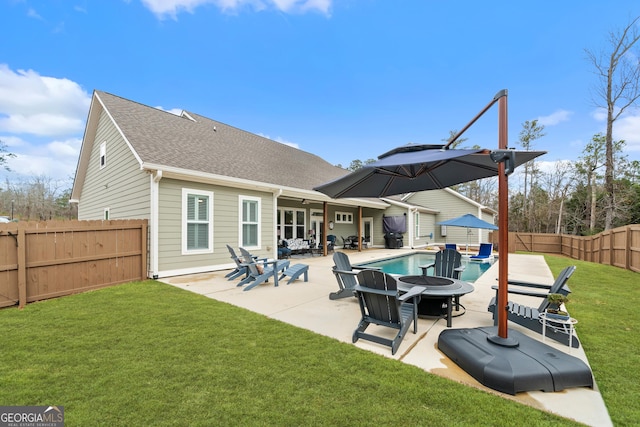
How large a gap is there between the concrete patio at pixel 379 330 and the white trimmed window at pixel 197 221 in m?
0.82

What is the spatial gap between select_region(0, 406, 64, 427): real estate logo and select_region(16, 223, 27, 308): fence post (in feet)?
12.9

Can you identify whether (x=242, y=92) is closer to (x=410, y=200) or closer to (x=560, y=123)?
(x=410, y=200)

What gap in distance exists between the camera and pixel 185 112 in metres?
12.6

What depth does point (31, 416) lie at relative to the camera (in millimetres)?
2197

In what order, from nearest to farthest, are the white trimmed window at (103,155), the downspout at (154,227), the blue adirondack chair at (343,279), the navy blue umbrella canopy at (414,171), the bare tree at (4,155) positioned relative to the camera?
the navy blue umbrella canopy at (414,171)
the blue adirondack chair at (343,279)
the downspout at (154,227)
the white trimmed window at (103,155)
the bare tree at (4,155)

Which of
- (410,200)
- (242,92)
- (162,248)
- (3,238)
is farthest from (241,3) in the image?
(410,200)

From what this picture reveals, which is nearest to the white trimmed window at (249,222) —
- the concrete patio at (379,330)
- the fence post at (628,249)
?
the concrete patio at (379,330)

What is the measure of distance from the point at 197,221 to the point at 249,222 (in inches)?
72.0

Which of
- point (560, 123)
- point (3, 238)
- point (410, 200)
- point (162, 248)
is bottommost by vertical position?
point (162, 248)

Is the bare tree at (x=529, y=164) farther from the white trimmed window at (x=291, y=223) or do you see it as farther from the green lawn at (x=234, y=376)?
the green lawn at (x=234, y=376)

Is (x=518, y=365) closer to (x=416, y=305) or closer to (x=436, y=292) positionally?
(x=416, y=305)

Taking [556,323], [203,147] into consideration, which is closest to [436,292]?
[556,323]

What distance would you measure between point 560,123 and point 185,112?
92.5 ft

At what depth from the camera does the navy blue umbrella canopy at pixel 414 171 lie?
3260 millimetres
